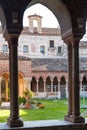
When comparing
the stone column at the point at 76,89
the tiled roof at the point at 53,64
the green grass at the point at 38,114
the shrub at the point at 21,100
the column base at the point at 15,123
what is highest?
the tiled roof at the point at 53,64

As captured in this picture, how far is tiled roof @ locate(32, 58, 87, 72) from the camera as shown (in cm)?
3483

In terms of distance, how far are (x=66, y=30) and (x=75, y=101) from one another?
153 cm

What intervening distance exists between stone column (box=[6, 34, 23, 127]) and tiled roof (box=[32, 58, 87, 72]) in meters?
28.0

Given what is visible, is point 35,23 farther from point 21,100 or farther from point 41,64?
point 21,100

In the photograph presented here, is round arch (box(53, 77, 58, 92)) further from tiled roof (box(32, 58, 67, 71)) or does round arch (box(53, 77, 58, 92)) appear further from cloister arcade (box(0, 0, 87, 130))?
cloister arcade (box(0, 0, 87, 130))

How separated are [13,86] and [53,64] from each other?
29914 mm

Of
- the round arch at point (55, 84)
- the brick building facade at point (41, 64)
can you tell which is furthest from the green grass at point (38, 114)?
the round arch at point (55, 84)

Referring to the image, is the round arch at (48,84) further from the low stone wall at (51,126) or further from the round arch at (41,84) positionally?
the low stone wall at (51,126)

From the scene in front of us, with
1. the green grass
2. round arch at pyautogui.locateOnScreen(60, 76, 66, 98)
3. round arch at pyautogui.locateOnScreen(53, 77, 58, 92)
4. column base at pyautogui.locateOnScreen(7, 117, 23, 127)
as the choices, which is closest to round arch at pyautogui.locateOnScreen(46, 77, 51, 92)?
round arch at pyautogui.locateOnScreen(53, 77, 58, 92)

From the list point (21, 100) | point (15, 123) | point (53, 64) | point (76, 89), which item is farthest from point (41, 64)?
point (15, 123)

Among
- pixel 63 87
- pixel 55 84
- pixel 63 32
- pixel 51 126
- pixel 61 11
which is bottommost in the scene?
pixel 63 87

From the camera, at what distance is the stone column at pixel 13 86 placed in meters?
6.23

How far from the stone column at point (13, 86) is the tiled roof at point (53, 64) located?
2801cm

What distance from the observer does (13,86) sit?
639 cm
